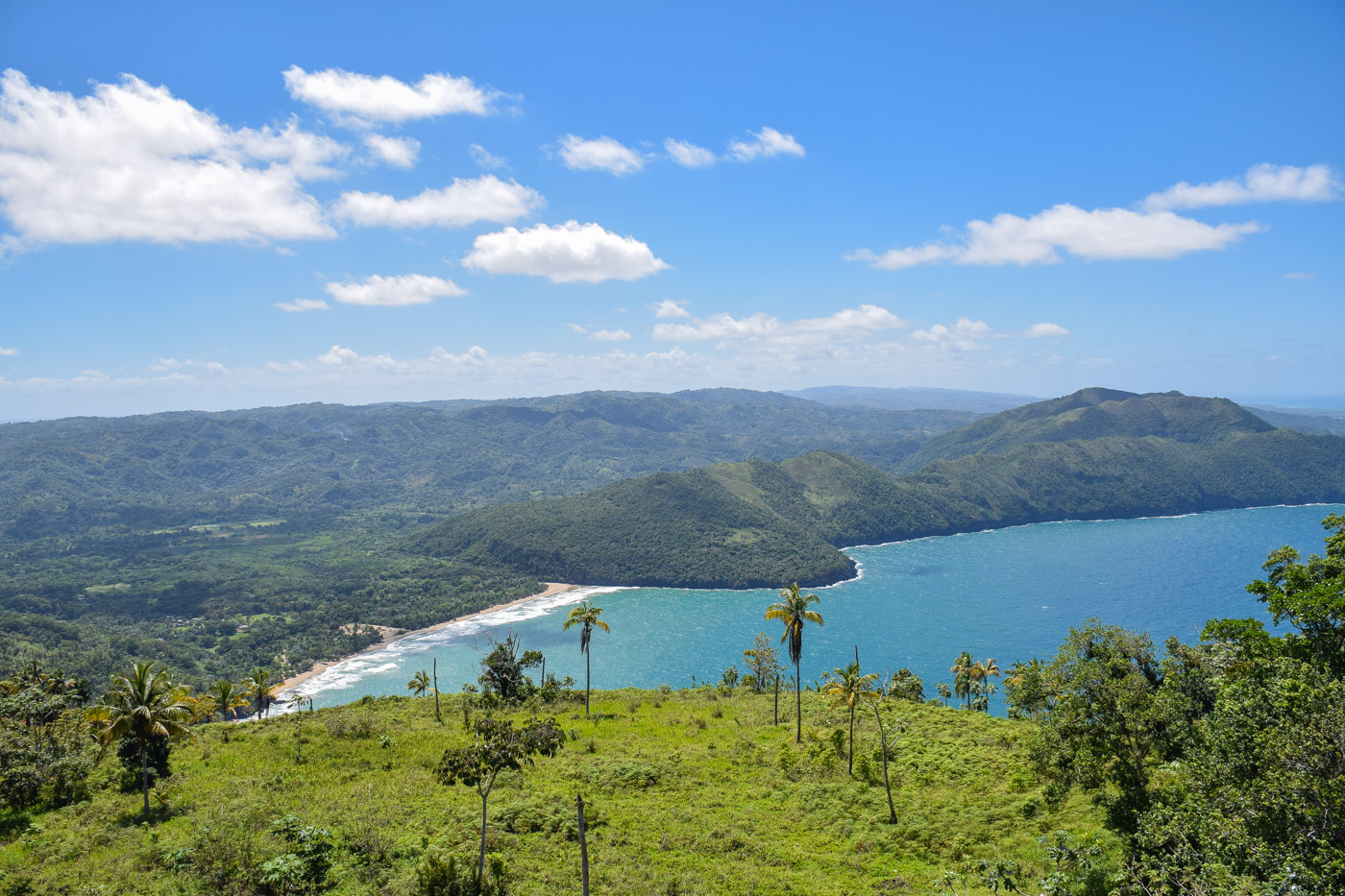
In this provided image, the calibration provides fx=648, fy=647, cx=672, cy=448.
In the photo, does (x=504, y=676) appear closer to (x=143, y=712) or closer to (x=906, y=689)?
(x=143, y=712)

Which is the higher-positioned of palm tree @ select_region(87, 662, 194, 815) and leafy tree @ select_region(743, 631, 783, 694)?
palm tree @ select_region(87, 662, 194, 815)

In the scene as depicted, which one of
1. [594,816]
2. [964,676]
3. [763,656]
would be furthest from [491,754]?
[964,676]

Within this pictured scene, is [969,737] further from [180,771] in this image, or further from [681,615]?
[681,615]

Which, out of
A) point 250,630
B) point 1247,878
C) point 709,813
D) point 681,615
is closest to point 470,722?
point 709,813

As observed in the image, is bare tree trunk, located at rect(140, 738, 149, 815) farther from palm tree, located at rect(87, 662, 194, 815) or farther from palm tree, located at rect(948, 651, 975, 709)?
palm tree, located at rect(948, 651, 975, 709)

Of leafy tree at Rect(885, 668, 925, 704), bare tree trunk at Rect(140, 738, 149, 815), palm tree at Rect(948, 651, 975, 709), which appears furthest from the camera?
palm tree at Rect(948, 651, 975, 709)

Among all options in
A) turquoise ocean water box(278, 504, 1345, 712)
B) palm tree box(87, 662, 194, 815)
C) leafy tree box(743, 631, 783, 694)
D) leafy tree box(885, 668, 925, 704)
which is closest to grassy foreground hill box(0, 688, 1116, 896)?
palm tree box(87, 662, 194, 815)
